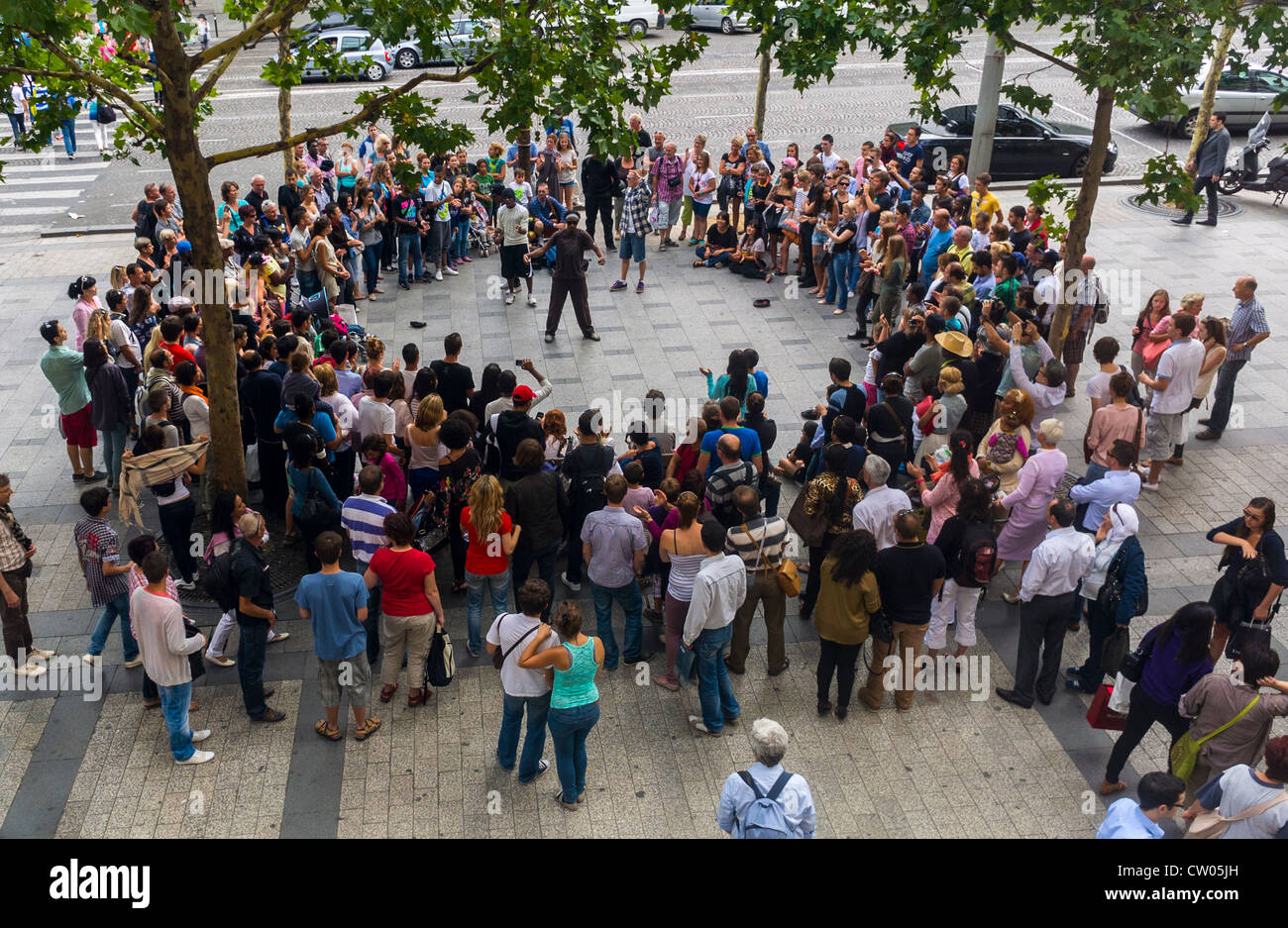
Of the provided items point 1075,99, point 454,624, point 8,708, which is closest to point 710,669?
point 454,624

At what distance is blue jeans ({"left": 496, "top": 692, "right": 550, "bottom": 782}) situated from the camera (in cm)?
711

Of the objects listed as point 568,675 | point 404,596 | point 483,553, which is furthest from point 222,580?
point 568,675

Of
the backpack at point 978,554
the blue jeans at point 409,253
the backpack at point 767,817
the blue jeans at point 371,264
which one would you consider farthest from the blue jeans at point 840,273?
the backpack at point 767,817

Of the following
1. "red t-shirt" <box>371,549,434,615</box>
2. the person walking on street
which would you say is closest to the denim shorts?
the person walking on street

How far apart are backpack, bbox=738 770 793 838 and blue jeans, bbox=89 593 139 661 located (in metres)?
4.96

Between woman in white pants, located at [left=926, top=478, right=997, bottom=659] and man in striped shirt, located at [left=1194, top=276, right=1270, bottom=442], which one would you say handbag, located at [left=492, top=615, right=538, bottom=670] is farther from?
man in striped shirt, located at [left=1194, top=276, right=1270, bottom=442]

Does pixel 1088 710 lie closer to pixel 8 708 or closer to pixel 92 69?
pixel 8 708

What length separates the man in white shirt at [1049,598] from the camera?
304 inches

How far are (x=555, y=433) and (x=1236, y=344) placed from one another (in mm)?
7359

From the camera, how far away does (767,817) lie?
5605 mm

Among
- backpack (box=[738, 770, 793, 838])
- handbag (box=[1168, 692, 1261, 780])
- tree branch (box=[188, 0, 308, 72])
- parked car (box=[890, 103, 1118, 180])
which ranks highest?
tree branch (box=[188, 0, 308, 72])

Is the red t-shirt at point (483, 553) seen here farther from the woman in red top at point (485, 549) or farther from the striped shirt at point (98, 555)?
the striped shirt at point (98, 555)

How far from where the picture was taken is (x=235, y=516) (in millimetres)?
7895

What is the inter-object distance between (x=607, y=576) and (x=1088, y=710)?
3.48 m
